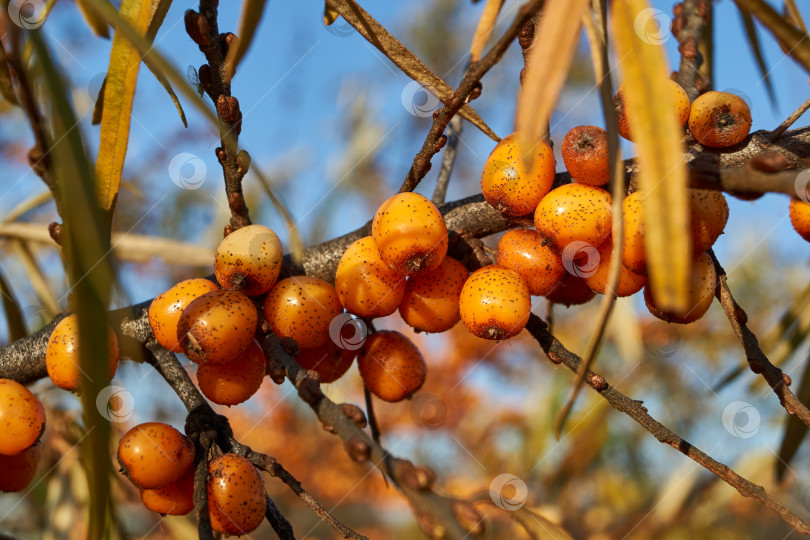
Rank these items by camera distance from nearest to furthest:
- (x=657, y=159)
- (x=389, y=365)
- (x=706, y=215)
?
(x=657, y=159)
(x=706, y=215)
(x=389, y=365)

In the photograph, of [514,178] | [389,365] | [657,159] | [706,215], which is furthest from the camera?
[389,365]

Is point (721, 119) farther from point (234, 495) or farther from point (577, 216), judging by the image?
point (234, 495)

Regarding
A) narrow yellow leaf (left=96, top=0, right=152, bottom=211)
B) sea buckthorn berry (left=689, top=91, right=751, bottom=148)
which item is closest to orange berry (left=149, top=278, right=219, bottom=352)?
narrow yellow leaf (left=96, top=0, right=152, bottom=211)

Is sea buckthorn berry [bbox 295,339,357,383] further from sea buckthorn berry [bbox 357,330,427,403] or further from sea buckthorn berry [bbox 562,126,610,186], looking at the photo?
sea buckthorn berry [bbox 562,126,610,186]

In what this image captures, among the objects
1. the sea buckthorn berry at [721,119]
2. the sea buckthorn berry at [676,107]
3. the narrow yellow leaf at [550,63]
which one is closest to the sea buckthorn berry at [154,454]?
the narrow yellow leaf at [550,63]

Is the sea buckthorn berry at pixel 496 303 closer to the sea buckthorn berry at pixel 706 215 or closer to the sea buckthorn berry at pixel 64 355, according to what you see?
the sea buckthorn berry at pixel 706 215

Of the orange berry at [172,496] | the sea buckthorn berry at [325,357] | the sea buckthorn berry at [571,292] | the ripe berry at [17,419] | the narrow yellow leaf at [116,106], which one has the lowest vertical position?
the ripe berry at [17,419]

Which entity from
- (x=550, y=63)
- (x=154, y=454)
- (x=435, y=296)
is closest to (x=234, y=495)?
(x=154, y=454)
